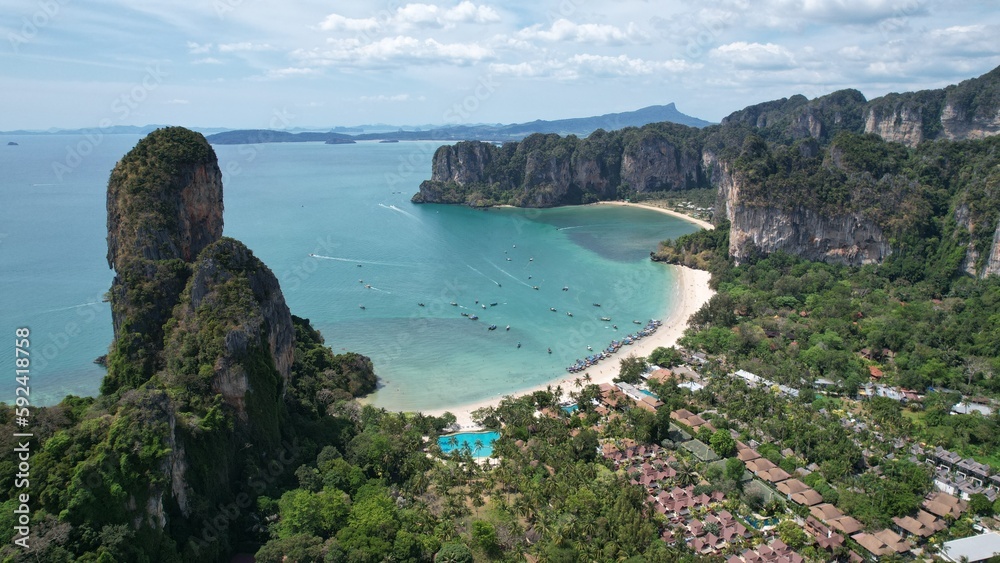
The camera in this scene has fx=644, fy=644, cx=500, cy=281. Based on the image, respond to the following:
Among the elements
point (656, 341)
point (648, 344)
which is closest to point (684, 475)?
point (648, 344)

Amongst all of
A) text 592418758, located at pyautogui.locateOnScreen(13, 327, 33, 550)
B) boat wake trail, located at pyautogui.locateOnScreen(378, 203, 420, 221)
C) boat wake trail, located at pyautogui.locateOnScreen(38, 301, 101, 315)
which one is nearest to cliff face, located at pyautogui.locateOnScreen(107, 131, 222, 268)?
text 592418758, located at pyautogui.locateOnScreen(13, 327, 33, 550)

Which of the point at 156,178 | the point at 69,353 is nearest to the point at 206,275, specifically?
the point at 156,178

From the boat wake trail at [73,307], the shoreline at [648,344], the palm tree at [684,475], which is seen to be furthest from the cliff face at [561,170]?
the palm tree at [684,475]

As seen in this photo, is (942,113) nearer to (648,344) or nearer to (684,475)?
(648,344)

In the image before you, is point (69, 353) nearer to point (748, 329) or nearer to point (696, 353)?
point (696, 353)

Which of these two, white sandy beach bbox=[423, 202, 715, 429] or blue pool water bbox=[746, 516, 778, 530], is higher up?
white sandy beach bbox=[423, 202, 715, 429]

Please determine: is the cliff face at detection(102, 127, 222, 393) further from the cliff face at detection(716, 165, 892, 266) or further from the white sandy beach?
the cliff face at detection(716, 165, 892, 266)

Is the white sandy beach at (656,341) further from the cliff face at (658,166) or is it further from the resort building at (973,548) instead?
the cliff face at (658,166)

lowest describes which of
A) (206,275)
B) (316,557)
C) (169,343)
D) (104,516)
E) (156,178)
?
(316,557)
